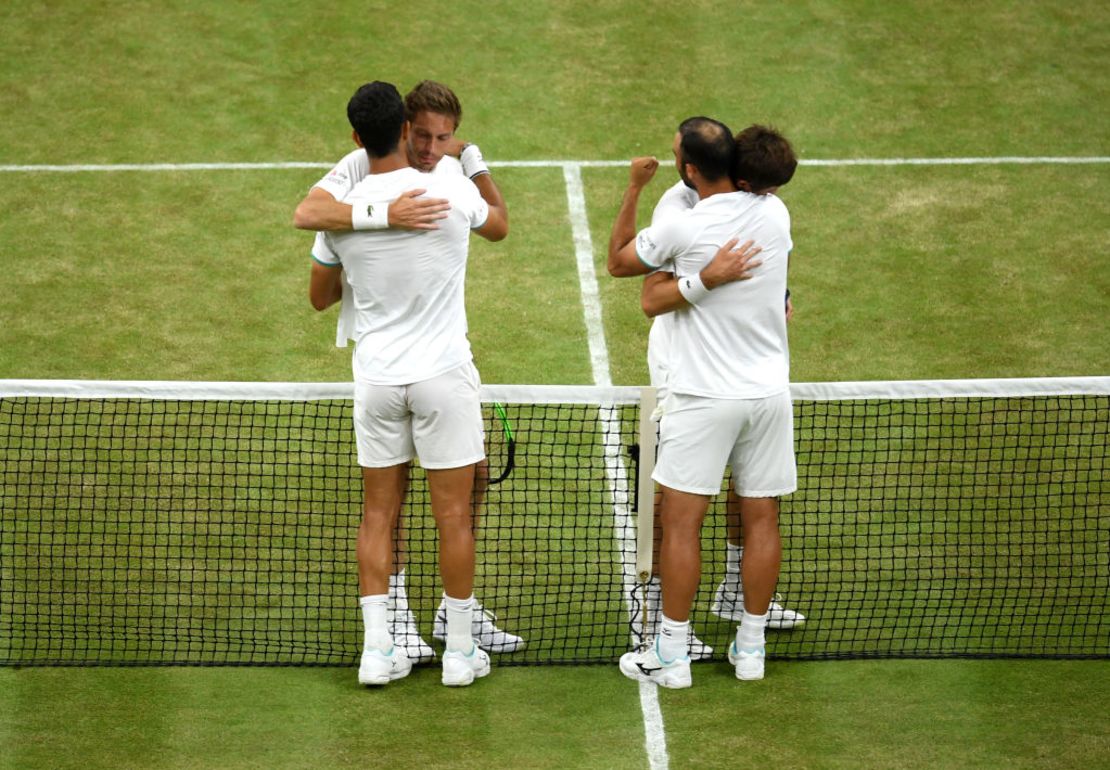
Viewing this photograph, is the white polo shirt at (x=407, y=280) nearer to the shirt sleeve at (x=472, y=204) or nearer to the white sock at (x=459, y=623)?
the shirt sleeve at (x=472, y=204)

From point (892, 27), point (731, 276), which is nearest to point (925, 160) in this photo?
point (892, 27)

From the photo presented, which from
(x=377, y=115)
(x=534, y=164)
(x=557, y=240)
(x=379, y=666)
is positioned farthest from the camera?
(x=534, y=164)

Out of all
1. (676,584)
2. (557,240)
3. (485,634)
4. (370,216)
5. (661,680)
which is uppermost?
(370,216)

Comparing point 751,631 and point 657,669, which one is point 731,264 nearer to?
point 751,631

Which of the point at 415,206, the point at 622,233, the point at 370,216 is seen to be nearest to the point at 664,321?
the point at 622,233

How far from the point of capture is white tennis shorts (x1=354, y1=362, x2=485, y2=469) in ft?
22.4

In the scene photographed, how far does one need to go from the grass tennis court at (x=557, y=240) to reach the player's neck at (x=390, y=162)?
2.34 metres

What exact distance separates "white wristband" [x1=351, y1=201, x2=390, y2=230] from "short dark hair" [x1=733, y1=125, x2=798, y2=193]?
4.90ft

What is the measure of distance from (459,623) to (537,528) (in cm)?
142

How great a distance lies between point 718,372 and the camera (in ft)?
22.3

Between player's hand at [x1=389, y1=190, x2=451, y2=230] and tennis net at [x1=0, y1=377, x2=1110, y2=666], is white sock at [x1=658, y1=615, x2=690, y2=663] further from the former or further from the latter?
player's hand at [x1=389, y1=190, x2=451, y2=230]

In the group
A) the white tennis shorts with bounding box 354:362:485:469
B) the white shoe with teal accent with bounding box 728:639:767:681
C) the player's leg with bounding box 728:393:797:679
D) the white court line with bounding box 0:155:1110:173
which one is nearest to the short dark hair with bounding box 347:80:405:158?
the white tennis shorts with bounding box 354:362:485:469

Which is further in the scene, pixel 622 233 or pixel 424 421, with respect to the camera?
pixel 622 233

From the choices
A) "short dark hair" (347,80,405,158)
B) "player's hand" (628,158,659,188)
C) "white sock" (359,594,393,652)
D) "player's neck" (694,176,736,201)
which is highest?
"short dark hair" (347,80,405,158)
